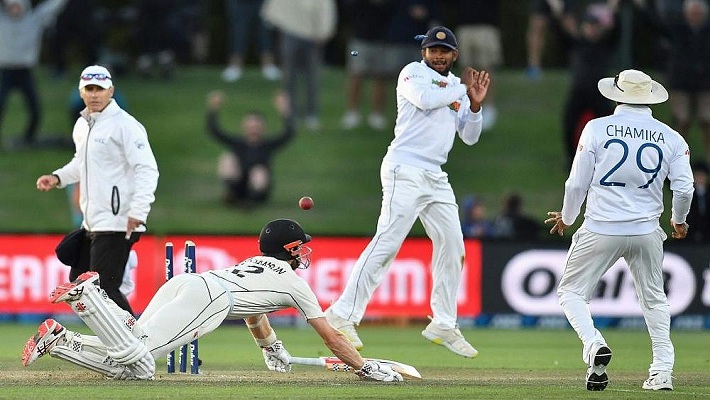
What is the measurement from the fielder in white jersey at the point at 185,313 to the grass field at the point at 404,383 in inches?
6.9

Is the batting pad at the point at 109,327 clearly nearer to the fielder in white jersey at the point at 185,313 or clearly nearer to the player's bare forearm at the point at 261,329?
the fielder in white jersey at the point at 185,313

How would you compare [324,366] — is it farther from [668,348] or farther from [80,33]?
[80,33]

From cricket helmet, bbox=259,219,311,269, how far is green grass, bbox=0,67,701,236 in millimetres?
10096

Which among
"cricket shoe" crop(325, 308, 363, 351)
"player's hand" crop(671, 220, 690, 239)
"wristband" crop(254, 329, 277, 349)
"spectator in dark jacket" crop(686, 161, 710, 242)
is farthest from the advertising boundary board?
"player's hand" crop(671, 220, 690, 239)

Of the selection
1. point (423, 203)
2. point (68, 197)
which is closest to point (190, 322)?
point (423, 203)

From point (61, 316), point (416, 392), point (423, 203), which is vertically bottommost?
point (61, 316)

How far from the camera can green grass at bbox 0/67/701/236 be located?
20.4 m

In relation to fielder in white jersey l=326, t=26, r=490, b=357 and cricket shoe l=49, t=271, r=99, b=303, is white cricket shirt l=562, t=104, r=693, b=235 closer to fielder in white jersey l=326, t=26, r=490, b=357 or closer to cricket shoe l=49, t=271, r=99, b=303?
fielder in white jersey l=326, t=26, r=490, b=357

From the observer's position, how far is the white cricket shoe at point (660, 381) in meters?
9.38

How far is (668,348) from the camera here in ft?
31.3

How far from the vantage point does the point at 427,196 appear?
10820 mm

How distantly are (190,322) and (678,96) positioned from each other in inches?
502

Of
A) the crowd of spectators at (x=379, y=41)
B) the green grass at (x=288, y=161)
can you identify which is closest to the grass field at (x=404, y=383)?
the green grass at (x=288, y=161)

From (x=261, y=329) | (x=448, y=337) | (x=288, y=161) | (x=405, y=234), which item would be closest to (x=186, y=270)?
(x=261, y=329)
